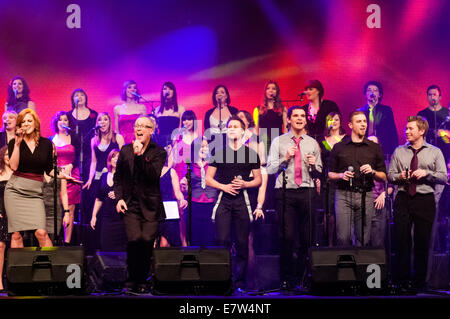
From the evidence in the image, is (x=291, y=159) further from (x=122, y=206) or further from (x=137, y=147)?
(x=122, y=206)

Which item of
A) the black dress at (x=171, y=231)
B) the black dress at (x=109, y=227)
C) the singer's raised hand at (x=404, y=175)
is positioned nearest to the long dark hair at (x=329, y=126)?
the singer's raised hand at (x=404, y=175)

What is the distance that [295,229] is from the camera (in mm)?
6438

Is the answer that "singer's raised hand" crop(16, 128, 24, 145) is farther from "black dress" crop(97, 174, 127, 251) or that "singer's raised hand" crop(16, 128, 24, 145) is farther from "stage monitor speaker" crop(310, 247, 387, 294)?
"stage monitor speaker" crop(310, 247, 387, 294)

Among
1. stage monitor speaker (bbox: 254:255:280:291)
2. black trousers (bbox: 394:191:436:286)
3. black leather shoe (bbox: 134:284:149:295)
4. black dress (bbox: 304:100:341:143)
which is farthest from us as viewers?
black dress (bbox: 304:100:341:143)

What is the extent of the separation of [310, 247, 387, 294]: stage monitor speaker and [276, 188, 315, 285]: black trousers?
3.50 feet

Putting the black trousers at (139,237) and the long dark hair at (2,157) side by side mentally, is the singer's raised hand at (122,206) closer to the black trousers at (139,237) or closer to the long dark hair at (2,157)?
the black trousers at (139,237)

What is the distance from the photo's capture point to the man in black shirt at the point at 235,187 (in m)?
6.45

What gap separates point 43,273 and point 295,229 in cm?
265

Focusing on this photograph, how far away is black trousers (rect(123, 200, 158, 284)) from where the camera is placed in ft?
18.8

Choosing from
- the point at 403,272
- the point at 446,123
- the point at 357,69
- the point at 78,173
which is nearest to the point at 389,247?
the point at 403,272

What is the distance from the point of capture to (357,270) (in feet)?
17.0

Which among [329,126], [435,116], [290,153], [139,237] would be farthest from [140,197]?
[435,116]

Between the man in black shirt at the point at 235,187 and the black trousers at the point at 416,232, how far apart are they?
1.52 m

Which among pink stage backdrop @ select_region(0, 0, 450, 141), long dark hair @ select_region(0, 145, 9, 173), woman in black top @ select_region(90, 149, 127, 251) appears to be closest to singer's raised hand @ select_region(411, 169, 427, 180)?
pink stage backdrop @ select_region(0, 0, 450, 141)
